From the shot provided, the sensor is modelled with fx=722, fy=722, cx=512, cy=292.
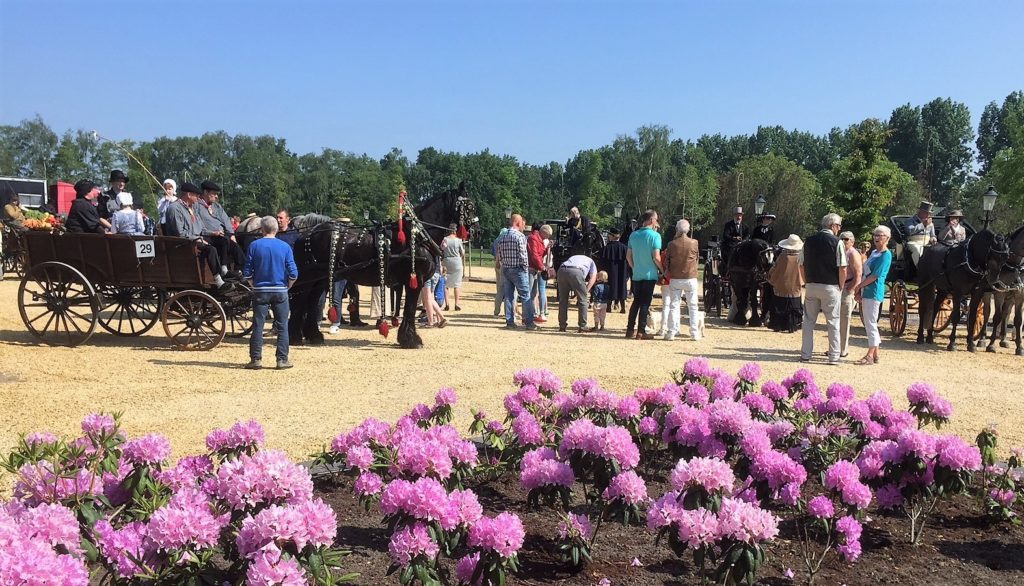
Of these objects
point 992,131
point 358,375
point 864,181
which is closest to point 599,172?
point 864,181

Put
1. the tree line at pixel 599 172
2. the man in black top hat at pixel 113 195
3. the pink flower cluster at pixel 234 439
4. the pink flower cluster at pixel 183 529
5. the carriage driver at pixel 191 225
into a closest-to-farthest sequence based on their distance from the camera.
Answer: the pink flower cluster at pixel 183 529
the pink flower cluster at pixel 234 439
the carriage driver at pixel 191 225
the man in black top hat at pixel 113 195
the tree line at pixel 599 172

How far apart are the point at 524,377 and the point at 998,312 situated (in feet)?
35.0

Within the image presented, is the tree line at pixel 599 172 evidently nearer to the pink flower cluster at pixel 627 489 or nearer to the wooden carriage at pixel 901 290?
the wooden carriage at pixel 901 290

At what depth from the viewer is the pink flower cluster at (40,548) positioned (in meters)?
1.67

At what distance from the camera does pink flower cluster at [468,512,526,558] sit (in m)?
2.46

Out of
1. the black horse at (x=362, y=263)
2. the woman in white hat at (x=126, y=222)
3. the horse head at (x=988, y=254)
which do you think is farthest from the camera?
the horse head at (x=988, y=254)

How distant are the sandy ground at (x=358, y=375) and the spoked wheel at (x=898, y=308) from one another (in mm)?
922

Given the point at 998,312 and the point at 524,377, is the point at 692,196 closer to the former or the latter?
the point at 998,312

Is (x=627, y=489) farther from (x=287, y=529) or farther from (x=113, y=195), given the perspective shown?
(x=113, y=195)

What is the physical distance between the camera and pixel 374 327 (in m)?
13.2

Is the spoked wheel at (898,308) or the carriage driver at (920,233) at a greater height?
the carriage driver at (920,233)

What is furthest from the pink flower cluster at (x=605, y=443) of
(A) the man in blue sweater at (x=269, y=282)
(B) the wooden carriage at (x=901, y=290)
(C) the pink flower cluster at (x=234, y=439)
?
(B) the wooden carriage at (x=901, y=290)

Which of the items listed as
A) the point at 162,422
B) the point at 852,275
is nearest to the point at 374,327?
the point at 162,422

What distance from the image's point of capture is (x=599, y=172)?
293 feet
